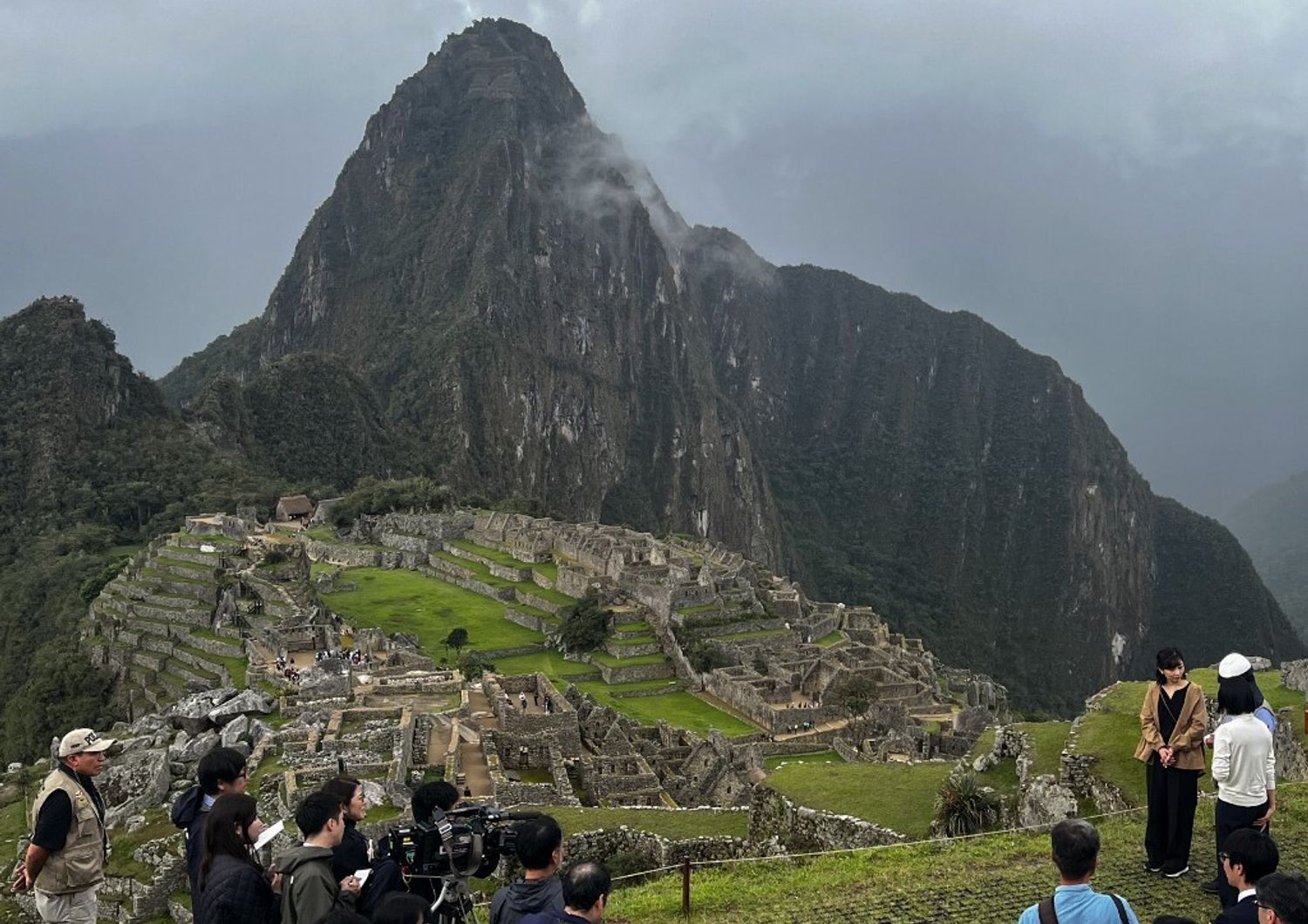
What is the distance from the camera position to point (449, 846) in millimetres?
6016

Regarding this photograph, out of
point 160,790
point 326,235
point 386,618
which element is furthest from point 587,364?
A: point 160,790

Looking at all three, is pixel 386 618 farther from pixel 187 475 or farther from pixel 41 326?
pixel 41 326

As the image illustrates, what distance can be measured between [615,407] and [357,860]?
157 meters

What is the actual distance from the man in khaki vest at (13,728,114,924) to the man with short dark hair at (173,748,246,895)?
773mm

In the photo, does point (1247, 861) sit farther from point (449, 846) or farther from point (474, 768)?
point (474, 768)

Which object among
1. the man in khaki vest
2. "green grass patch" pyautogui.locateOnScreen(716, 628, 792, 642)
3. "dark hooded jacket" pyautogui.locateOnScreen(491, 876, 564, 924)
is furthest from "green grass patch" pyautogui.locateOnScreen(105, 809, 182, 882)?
"green grass patch" pyautogui.locateOnScreen(716, 628, 792, 642)

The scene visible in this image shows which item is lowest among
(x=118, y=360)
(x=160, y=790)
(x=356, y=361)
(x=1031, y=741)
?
(x=160, y=790)

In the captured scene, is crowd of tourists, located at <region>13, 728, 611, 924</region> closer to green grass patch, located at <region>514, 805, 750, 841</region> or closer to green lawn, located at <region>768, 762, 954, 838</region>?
green grass patch, located at <region>514, 805, 750, 841</region>

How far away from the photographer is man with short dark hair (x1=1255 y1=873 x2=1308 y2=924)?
466 centimetres

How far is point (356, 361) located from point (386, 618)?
110472 millimetres

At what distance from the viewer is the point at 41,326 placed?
8438 cm

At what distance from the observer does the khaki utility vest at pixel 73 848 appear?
22.1 feet

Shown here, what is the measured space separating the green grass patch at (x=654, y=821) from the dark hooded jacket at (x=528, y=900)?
724cm

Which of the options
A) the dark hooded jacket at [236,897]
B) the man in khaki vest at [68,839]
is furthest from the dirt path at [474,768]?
the dark hooded jacket at [236,897]
